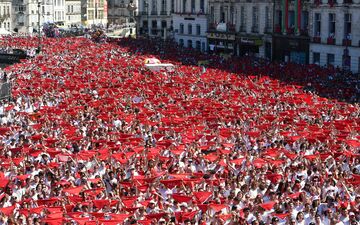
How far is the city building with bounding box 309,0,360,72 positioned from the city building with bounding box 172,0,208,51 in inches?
1204

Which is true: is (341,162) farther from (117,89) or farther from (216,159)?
(117,89)

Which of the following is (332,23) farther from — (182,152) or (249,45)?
(182,152)

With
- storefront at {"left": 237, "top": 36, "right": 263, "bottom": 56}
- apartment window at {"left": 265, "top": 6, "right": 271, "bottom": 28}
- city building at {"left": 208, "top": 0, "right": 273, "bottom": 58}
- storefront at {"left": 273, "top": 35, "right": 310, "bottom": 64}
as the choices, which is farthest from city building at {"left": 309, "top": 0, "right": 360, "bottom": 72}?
storefront at {"left": 237, "top": 36, "right": 263, "bottom": 56}

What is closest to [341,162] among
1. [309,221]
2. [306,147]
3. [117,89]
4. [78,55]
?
[306,147]

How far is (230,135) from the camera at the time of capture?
35812 mm

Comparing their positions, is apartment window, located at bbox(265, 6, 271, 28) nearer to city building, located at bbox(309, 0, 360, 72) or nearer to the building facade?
city building, located at bbox(309, 0, 360, 72)

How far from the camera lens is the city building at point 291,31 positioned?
78.5m

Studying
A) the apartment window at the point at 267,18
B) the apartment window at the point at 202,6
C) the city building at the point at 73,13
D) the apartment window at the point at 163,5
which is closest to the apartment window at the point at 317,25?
the apartment window at the point at 267,18

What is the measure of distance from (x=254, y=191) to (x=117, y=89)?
29.8m

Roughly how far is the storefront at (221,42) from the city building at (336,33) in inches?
747

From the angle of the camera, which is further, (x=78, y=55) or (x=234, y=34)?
(x=234, y=34)

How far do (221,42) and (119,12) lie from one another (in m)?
97.5

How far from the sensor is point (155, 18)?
131375mm

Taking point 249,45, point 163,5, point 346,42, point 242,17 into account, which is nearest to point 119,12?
point 163,5
